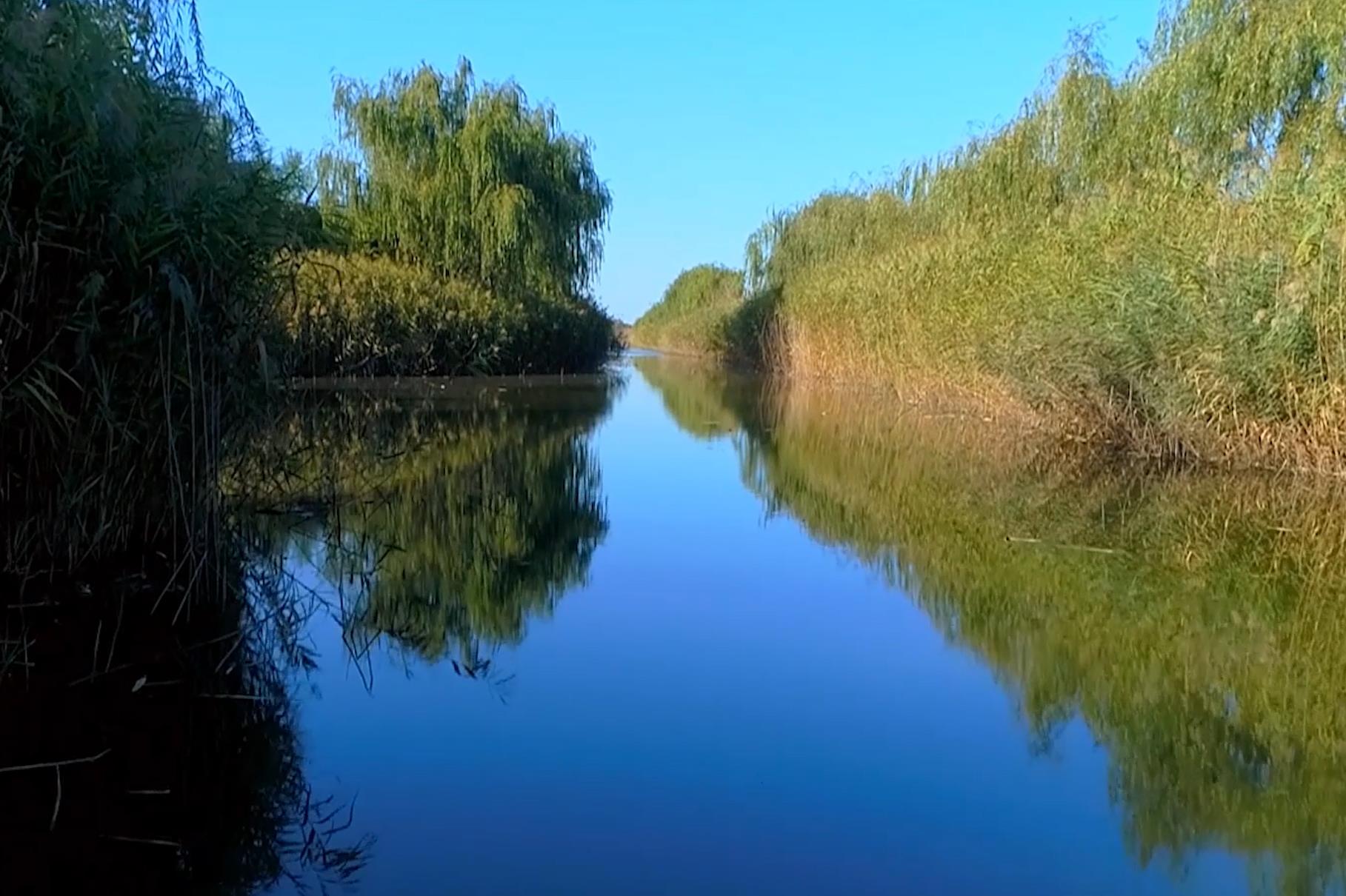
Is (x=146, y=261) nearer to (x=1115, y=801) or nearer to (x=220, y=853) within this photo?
(x=220, y=853)

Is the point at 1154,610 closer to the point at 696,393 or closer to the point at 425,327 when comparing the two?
the point at 425,327

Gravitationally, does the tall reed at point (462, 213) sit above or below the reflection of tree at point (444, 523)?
above

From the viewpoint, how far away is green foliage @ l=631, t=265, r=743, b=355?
37531mm

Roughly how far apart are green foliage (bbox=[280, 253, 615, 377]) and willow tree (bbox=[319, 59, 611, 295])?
73 cm

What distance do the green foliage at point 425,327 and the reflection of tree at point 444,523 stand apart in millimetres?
5043

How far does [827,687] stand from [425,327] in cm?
1537

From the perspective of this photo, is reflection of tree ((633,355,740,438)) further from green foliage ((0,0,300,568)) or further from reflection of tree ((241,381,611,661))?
green foliage ((0,0,300,568))

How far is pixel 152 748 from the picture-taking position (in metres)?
3.09

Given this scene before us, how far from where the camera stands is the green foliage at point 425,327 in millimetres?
16969

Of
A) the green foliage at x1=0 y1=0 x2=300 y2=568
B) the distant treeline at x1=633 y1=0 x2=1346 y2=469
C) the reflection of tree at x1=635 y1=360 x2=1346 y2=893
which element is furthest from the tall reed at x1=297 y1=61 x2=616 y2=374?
the green foliage at x1=0 y1=0 x2=300 y2=568

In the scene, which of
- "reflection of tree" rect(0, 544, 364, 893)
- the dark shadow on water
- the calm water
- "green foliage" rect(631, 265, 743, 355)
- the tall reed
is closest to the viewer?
"reflection of tree" rect(0, 544, 364, 893)

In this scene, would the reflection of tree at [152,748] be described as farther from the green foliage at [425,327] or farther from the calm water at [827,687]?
the green foliage at [425,327]

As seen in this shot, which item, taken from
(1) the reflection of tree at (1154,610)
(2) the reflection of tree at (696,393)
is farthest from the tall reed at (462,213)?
(1) the reflection of tree at (1154,610)

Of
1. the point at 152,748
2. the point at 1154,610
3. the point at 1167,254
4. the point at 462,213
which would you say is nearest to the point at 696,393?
the point at 462,213
